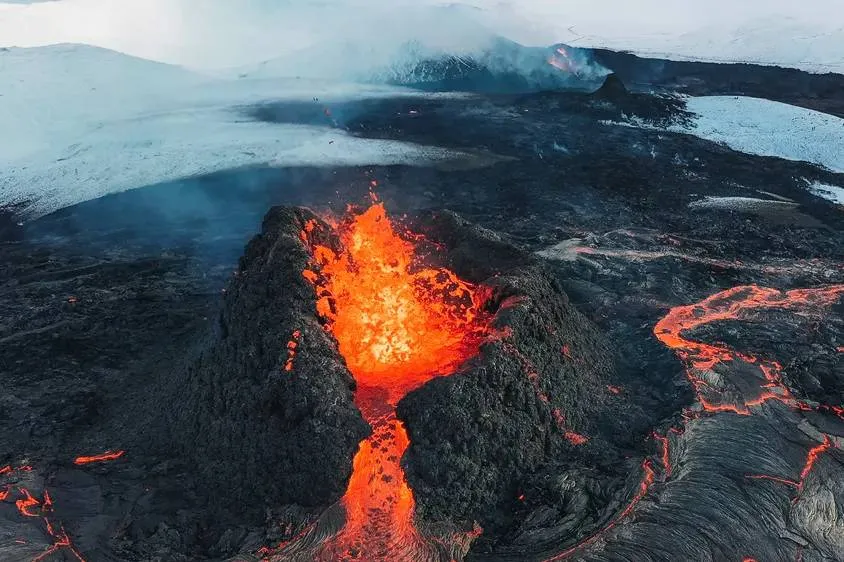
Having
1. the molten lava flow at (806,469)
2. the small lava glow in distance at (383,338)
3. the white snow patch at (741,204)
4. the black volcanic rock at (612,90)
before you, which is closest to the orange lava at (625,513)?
the molten lava flow at (806,469)

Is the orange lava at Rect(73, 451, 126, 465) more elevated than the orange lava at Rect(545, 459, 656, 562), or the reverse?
the orange lava at Rect(545, 459, 656, 562)

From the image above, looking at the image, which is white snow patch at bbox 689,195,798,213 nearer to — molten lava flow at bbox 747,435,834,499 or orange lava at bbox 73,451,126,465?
molten lava flow at bbox 747,435,834,499

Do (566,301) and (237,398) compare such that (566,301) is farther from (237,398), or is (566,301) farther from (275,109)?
(275,109)

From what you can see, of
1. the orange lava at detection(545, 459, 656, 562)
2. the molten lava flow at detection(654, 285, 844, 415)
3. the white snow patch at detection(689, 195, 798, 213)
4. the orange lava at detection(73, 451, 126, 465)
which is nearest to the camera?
the orange lava at detection(545, 459, 656, 562)

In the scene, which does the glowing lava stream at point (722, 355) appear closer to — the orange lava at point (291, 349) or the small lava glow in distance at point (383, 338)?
the small lava glow in distance at point (383, 338)

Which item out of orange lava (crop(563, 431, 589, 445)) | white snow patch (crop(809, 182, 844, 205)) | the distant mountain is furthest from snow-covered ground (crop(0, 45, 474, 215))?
orange lava (crop(563, 431, 589, 445))

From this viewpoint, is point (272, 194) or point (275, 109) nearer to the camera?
point (272, 194)

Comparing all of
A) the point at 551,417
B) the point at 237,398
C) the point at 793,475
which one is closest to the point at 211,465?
the point at 237,398
